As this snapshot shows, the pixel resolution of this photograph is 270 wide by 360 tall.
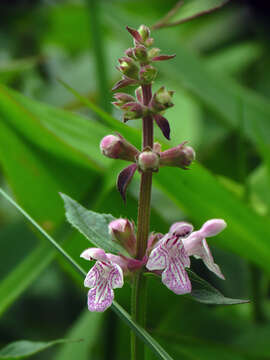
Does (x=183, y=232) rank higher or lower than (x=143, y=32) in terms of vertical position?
lower

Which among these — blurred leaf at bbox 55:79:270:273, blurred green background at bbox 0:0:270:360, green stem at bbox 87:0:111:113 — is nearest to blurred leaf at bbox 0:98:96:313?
blurred green background at bbox 0:0:270:360

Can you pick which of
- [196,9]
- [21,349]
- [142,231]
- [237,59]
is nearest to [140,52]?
[142,231]

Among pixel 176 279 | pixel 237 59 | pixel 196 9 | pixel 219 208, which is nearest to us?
pixel 176 279

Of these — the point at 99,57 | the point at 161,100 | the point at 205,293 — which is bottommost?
the point at 205,293

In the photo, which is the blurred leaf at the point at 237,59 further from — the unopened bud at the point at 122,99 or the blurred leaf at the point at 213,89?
the unopened bud at the point at 122,99

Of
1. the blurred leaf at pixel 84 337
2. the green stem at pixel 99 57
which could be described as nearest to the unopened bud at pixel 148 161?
the blurred leaf at pixel 84 337

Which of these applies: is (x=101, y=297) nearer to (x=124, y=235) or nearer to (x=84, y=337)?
(x=124, y=235)

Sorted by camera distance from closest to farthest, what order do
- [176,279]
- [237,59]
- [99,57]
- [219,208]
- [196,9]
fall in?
1. [176,279]
2. [219,208]
3. [196,9]
4. [99,57]
5. [237,59]
